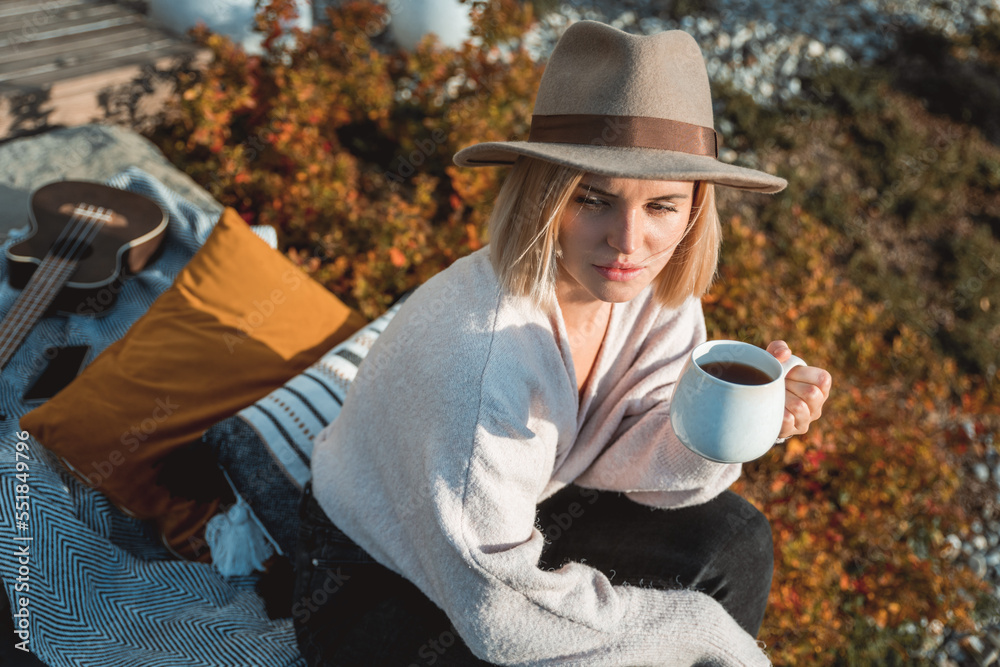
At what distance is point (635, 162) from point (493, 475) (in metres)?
0.81

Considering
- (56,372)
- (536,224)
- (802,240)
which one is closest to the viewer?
(536,224)

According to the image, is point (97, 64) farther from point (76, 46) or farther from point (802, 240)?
point (802, 240)

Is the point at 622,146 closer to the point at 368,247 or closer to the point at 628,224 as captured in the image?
the point at 628,224

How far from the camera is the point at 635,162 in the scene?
160 centimetres

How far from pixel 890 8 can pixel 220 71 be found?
569 centimetres

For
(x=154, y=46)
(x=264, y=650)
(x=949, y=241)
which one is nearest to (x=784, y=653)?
(x=264, y=650)

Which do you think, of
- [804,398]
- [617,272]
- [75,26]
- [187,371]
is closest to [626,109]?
[617,272]

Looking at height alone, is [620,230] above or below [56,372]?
above

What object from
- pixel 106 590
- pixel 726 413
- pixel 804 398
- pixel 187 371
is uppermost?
pixel 726 413

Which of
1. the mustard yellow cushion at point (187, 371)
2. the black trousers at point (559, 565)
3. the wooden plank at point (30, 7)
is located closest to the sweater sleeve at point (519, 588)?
the black trousers at point (559, 565)

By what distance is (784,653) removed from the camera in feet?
9.42

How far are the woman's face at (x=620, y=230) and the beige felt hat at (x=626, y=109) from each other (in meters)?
0.07

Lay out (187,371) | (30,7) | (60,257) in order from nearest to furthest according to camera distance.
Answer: (187,371) < (60,257) < (30,7)

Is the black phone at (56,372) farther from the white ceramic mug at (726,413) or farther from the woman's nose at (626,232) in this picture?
the white ceramic mug at (726,413)
